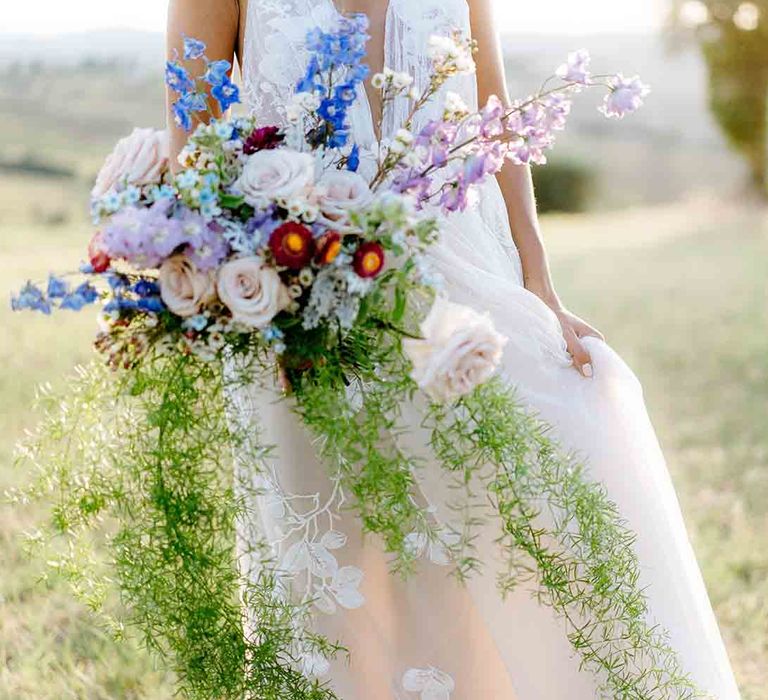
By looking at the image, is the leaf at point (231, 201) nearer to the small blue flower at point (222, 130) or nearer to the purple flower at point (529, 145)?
the small blue flower at point (222, 130)

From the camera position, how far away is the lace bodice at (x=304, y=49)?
230 cm

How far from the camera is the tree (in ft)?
57.8

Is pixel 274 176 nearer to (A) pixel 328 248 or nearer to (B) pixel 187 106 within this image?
(A) pixel 328 248

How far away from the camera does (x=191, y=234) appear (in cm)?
167

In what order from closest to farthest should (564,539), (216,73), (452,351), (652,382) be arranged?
(452,351)
(216,73)
(564,539)
(652,382)

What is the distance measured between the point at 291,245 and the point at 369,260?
0.12 meters

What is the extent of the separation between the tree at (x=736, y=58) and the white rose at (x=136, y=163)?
56.1 feet

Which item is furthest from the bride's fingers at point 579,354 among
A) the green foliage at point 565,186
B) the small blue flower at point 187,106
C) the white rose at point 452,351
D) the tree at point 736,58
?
the green foliage at point 565,186

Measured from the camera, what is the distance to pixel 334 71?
192cm

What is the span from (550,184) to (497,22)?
1952 centimetres

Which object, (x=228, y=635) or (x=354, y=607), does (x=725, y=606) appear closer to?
(x=354, y=607)

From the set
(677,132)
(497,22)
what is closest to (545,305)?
(497,22)

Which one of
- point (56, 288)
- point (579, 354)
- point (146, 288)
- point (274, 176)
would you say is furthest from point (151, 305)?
point (579, 354)

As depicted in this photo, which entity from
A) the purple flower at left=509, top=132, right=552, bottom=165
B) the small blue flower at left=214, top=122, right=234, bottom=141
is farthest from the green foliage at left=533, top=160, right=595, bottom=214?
the small blue flower at left=214, top=122, right=234, bottom=141
